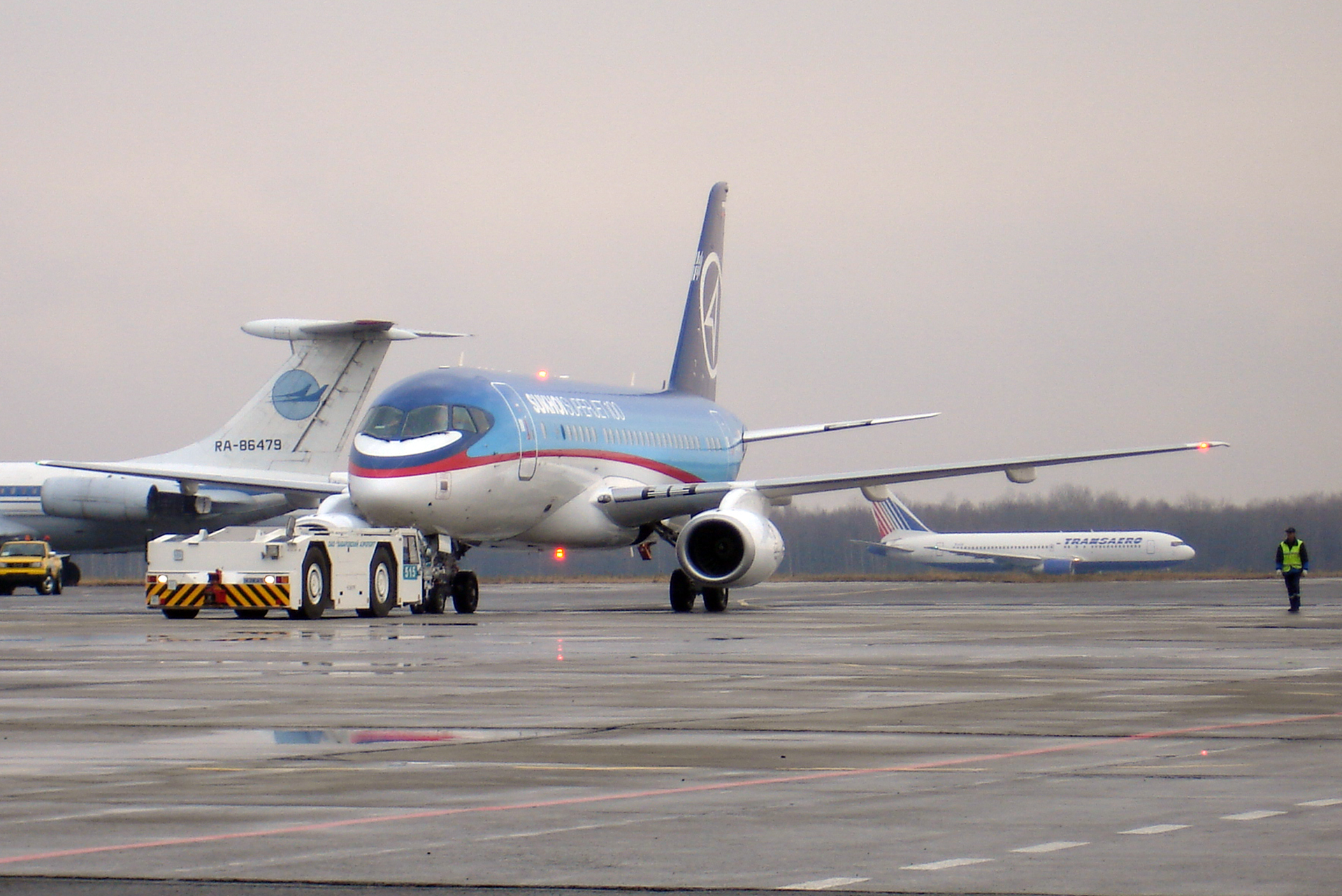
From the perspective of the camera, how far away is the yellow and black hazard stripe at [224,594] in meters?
30.0

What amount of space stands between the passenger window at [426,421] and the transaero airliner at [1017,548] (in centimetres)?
7787

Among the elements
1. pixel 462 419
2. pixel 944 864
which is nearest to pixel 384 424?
pixel 462 419

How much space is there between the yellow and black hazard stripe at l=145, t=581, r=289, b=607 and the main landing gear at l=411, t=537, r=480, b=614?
3416 millimetres

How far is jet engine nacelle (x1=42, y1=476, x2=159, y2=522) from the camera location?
57.8 m

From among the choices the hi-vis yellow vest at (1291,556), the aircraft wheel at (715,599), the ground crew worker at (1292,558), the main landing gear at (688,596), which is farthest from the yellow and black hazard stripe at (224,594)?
the hi-vis yellow vest at (1291,556)

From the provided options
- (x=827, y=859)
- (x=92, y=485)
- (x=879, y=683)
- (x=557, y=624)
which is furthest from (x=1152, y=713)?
(x=92, y=485)

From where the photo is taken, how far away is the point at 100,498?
191ft

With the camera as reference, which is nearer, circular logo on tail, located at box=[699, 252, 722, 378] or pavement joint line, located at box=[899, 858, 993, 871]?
pavement joint line, located at box=[899, 858, 993, 871]

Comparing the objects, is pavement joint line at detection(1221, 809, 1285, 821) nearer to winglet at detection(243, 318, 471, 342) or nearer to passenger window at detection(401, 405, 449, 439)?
passenger window at detection(401, 405, 449, 439)

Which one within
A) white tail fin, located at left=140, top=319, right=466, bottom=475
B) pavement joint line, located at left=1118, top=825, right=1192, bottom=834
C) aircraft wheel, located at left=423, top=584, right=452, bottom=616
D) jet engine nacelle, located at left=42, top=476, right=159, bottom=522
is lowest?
pavement joint line, located at left=1118, top=825, right=1192, bottom=834

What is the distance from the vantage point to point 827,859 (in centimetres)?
723

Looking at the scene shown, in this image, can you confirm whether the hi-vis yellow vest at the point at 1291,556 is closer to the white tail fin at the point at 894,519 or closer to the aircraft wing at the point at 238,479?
the aircraft wing at the point at 238,479

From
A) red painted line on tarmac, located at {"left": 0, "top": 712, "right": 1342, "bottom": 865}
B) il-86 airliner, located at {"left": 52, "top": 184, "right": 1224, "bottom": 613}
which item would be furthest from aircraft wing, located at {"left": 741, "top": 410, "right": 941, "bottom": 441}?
red painted line on tarmac, located at {"left": 0, "top": 712, "right": 1342, "bottom": 865}

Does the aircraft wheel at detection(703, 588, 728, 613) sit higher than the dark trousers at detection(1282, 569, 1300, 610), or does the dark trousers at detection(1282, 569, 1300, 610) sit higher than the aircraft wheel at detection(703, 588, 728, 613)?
the aircraft wheel at detection(703, 588, 728, 613)
